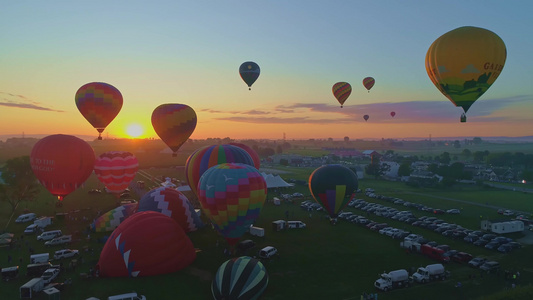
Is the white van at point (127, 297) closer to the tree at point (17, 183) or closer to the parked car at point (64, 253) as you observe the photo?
the parked car at point (64, 253)

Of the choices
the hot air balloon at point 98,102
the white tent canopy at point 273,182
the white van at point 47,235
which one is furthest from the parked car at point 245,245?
the white tent canopy at point 273,182

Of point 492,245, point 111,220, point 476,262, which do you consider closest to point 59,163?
point 111,220

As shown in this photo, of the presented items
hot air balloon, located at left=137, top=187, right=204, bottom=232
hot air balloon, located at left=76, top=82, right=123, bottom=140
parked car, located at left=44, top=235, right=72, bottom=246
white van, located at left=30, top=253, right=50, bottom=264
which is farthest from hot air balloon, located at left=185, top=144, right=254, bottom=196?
hot air balloon, located at left=76, top=82, right=123, bottom=140

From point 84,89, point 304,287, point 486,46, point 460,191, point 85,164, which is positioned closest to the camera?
point 304,287

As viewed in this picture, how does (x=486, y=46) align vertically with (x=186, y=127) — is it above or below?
above

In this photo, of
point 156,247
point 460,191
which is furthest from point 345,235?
point 460,191

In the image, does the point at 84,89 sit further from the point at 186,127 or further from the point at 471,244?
the point at 471,244
